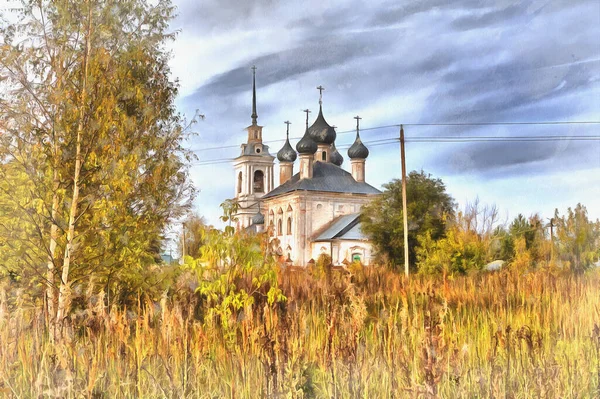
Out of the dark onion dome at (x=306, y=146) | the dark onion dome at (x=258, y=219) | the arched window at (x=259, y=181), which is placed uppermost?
the dark onion dome at (x=306, y=146)

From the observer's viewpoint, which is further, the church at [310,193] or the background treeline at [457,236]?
the church at [310,193]

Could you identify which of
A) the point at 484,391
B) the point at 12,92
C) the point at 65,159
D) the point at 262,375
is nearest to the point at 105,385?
the point at 262,375

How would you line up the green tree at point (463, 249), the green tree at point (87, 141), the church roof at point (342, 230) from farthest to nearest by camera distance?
the church roof at point (342, 230) → the green tree at point (463, 249) → the green tree at point (87, 141)

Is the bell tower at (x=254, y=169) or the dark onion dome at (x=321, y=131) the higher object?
the dark onion dome at (x=321, y=131)

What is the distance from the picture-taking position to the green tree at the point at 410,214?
82.1 ft

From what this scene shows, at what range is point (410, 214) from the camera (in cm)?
2531

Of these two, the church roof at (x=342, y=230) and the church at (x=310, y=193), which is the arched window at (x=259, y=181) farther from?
the church roof at (x=342, y=230)

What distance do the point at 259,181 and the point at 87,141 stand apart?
1995 inches

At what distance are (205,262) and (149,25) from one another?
111 inches

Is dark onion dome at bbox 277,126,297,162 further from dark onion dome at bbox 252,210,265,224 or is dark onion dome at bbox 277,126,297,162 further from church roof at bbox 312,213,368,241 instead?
church roof at bbox 312,213,368,241

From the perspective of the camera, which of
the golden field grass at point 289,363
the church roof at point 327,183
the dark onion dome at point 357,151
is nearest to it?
the golden field grass at point 289,363

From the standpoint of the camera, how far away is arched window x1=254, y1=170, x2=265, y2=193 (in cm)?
5740

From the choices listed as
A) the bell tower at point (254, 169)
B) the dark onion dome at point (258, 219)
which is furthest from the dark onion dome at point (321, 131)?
the dark onion dome at point (258, 219)

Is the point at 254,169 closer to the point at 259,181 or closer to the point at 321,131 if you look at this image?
the point at 259,181
